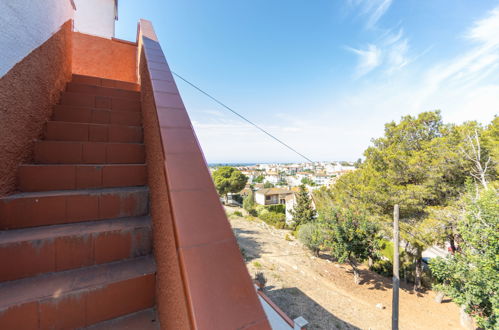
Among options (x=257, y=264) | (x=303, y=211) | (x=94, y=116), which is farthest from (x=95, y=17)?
(x=303, y=211)

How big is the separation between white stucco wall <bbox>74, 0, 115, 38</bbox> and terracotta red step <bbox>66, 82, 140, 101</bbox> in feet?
13.2

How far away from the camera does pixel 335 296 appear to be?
859cm

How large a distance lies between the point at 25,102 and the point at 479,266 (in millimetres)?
9222

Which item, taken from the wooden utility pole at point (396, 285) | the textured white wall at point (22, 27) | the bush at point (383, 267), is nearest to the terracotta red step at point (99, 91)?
the textured white wall at point (22, 27)

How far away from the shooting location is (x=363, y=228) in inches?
365

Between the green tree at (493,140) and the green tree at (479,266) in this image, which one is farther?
the green tree at (493,140)

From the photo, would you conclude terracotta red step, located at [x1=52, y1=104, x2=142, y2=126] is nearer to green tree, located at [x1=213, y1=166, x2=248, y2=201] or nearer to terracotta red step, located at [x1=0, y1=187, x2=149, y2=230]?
terracotta red step, located at [x1=0, y1=187, x2=149, y2=230]

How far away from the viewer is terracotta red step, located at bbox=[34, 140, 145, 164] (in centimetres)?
160

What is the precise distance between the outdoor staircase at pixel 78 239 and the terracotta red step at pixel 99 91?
82 cm

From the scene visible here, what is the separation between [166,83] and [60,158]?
3.61 feet

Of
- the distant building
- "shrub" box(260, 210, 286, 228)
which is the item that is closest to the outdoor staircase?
"shrub" box(260, 210, 286, 228)

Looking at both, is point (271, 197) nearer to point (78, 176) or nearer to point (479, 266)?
point (479, 266)

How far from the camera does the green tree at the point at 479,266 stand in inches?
191

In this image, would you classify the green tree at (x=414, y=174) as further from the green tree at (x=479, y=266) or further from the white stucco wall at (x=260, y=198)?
the white stucco wall at (x=260, y=198)
